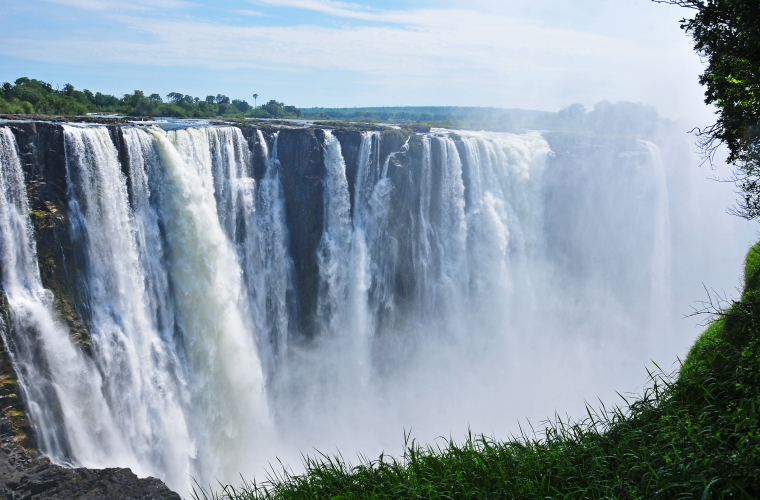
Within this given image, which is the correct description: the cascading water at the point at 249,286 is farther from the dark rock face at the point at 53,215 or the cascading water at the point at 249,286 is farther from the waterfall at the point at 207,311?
the dark rock face at the point at 53,215

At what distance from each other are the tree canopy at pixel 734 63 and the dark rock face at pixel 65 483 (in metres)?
10.8

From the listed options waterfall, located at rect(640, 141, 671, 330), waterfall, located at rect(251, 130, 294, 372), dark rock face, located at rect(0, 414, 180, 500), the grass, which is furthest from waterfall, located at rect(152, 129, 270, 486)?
waterfall, located at rect(640, 141, 671, 330)

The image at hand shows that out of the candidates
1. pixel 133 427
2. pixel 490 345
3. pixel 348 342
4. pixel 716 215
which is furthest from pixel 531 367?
pixel 716 215

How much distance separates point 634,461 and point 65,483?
1033cm

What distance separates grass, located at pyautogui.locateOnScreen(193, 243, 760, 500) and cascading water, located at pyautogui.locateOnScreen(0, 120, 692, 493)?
958cm

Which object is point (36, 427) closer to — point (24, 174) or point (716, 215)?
point (24, 174)

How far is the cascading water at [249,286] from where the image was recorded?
13.9 metres

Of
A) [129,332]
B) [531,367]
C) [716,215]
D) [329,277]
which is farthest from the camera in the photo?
[716,215]

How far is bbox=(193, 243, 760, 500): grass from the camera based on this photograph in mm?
4551

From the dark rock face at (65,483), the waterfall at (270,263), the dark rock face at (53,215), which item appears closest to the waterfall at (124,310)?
the dark rock face at (53,215)

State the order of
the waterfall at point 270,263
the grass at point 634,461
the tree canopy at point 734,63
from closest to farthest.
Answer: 1. the grass at point 634,461
2. the tree canopy at point 734,63
3. the waterfall at point 270,263

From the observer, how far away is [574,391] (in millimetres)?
21188

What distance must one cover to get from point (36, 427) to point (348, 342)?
10.3 m

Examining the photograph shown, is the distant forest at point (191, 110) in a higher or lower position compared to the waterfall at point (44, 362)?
higher
